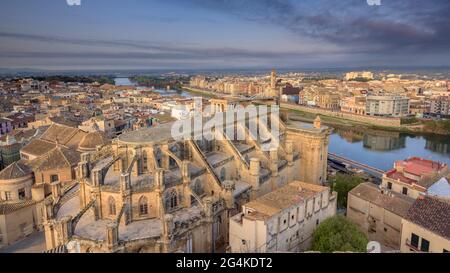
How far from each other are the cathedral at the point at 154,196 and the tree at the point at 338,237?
3021mm

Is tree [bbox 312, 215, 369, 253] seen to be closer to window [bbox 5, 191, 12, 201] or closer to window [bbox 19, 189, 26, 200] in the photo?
window [bbox 19, 189, 26, 200]

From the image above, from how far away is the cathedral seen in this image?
8.94 meters

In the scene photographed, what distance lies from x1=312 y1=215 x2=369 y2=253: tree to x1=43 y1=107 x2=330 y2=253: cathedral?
3.02 m

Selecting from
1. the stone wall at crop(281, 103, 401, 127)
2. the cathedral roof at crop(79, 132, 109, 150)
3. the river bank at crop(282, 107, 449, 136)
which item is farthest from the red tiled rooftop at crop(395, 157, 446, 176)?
the stone wall at crop(281, 103, 401, 127)

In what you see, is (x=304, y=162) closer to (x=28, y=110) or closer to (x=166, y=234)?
(x=166, y=234)

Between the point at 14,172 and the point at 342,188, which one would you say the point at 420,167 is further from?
the point at 14,172

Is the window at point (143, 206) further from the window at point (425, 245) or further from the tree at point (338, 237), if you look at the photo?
the window at point (425, 245)

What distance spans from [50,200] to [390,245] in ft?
39.0

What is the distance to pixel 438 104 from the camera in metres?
48.1

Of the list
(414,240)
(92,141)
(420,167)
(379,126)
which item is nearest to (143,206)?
(92,141)

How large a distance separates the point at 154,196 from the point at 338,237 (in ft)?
18.1

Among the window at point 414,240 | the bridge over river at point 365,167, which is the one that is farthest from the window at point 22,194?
the bridge over river at point 365,167

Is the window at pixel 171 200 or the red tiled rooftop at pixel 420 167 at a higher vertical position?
the window at pixel 171 200

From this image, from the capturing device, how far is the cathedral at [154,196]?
29.3ft
